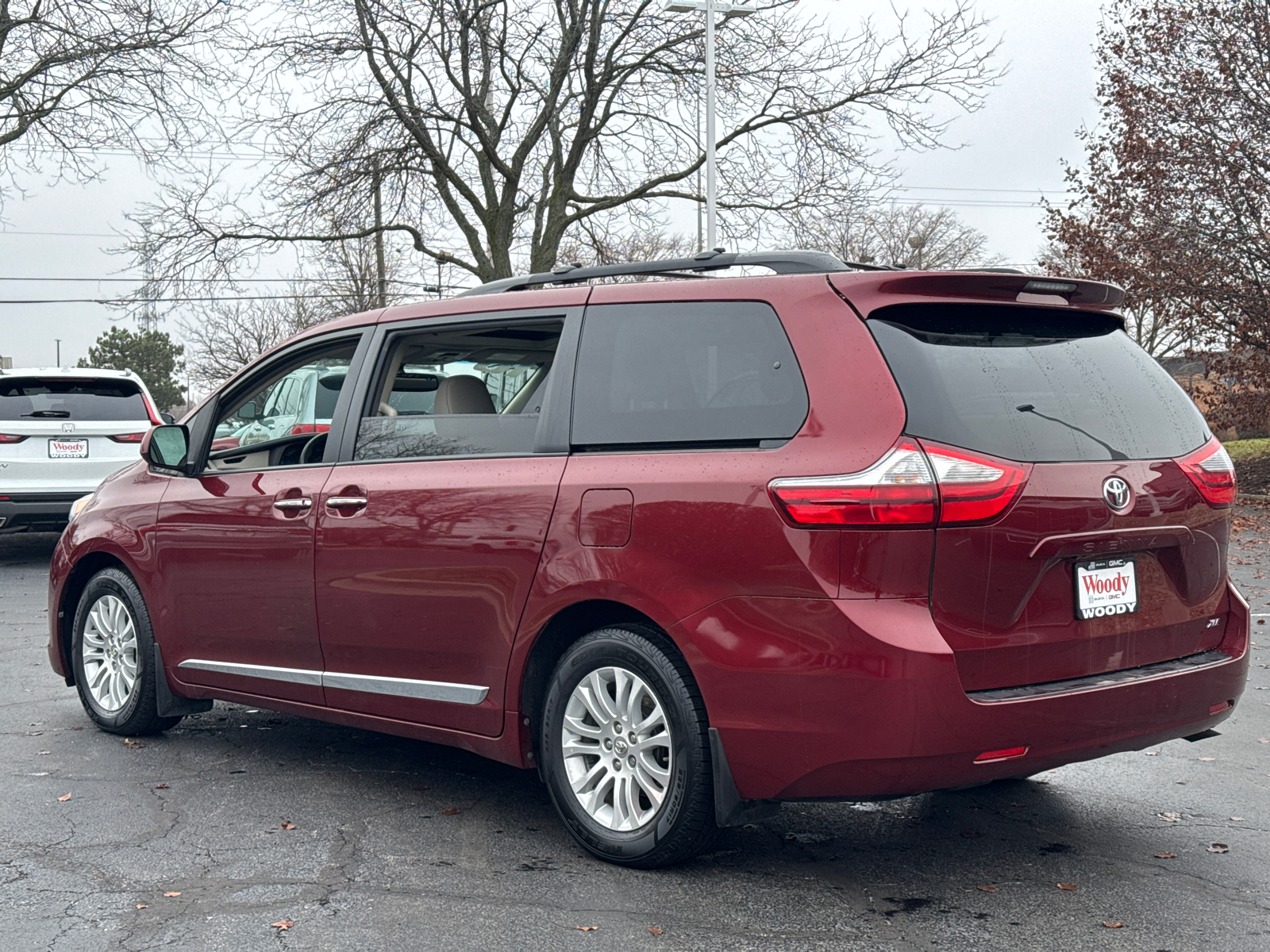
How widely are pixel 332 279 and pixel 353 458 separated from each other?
44.6 metres

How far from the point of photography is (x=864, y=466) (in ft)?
11.3

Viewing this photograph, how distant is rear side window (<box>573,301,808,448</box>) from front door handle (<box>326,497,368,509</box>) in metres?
0.98

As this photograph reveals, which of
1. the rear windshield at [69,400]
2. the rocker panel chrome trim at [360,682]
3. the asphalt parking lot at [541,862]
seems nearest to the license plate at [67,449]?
the rear windshield at [69,400]

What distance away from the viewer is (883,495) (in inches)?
134

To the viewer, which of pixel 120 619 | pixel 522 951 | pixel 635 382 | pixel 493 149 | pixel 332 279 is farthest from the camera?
pixel 332 279

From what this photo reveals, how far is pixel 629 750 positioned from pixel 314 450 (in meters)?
2.00

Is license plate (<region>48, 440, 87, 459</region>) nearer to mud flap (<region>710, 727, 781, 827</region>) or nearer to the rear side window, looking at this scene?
the rear side window

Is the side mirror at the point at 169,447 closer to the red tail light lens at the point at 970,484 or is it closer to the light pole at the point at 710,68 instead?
the red tail light lens at the point at 970,484

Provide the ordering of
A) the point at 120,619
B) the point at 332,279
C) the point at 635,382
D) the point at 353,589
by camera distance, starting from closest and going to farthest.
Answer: the point at 635,382
the point at 353,589
the point at 120,619
the point at 332,279

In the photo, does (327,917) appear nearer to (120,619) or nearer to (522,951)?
(522,951)

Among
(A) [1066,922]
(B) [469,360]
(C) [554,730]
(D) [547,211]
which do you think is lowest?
(A) [1066,922]

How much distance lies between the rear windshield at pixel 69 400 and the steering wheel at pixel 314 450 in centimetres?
797

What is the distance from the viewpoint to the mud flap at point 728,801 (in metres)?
3.65

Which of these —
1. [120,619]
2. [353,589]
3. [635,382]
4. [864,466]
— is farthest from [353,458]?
[864,466]
